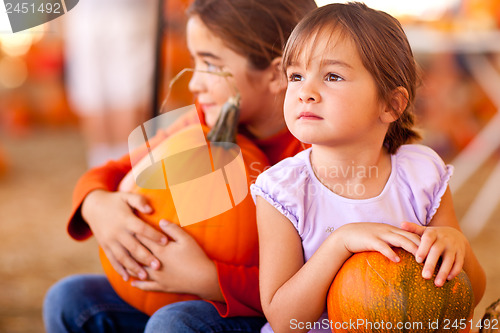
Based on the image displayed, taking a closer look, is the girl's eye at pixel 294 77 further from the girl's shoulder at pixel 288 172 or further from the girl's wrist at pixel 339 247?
the girl's wrist at pixel 339 247

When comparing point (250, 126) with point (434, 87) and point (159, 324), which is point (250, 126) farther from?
point (434, 87)

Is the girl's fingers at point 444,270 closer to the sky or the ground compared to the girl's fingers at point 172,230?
closer to the sky

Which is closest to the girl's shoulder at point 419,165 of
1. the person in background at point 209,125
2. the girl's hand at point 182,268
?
the person in background at point 209,125

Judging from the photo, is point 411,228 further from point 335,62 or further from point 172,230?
point 172,230

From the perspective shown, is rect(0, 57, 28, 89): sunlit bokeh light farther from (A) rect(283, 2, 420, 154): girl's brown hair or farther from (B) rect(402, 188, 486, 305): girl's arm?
(B) rect(402, 188, 486, 305): girl's arm

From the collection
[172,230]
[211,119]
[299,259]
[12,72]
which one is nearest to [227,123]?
[211,119]

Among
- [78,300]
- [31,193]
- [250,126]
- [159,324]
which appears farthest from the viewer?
[31,193]

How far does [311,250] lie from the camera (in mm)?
957

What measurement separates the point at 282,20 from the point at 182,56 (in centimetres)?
315

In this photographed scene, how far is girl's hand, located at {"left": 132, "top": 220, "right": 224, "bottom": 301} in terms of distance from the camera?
1.07 metres

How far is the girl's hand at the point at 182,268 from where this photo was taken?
3.51 feet

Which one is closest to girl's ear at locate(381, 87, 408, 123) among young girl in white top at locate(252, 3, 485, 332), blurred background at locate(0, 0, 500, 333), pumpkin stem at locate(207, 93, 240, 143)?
young girl in white top at locate(252, 3, 485, 332)

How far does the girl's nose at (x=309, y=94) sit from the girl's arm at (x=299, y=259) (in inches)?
7.1

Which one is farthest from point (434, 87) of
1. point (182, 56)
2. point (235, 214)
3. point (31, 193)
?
point (235, 214)
